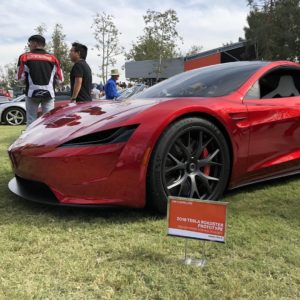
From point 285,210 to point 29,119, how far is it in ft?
12.9

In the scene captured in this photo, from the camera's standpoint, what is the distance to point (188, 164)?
124 inches

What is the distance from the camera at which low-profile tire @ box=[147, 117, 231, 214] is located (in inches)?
116

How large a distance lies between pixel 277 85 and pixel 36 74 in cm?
335

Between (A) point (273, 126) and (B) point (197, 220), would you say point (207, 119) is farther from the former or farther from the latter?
(B) point (197, 220)

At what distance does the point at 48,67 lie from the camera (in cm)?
596

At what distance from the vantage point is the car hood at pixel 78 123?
3.00 meters

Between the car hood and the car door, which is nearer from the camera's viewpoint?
the car hood

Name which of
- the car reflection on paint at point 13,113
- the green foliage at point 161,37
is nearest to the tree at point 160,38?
the green foliage at point 161,37

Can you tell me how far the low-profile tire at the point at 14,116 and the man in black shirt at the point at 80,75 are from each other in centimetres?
725

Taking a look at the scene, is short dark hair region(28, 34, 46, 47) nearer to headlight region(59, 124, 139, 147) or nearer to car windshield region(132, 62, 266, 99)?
car windshield region(132, 62, 266, 99)

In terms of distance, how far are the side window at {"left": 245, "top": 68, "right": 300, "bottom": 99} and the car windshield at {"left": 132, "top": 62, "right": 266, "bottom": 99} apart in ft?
0.39

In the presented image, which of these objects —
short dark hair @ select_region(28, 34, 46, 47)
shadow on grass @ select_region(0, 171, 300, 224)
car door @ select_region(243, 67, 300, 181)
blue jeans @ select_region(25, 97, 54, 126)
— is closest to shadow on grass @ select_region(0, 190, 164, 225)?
shadow on grass @ select_region(0, 171, 300, 224)

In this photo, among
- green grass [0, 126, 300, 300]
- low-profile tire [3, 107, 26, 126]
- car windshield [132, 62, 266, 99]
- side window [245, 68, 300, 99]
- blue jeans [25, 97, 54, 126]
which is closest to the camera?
green grass [0, 126, 300, 300]

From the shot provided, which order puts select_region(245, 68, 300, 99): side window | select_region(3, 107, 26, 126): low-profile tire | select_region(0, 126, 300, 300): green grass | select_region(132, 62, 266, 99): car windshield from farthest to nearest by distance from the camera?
select_region(3, 107, 26, 126): low-profile tire
select_region(245, 68, 300, 99): side window
select_region(132, 62, 266, 99): car windshield
select_region(0, 126, 300, 300): green grass
